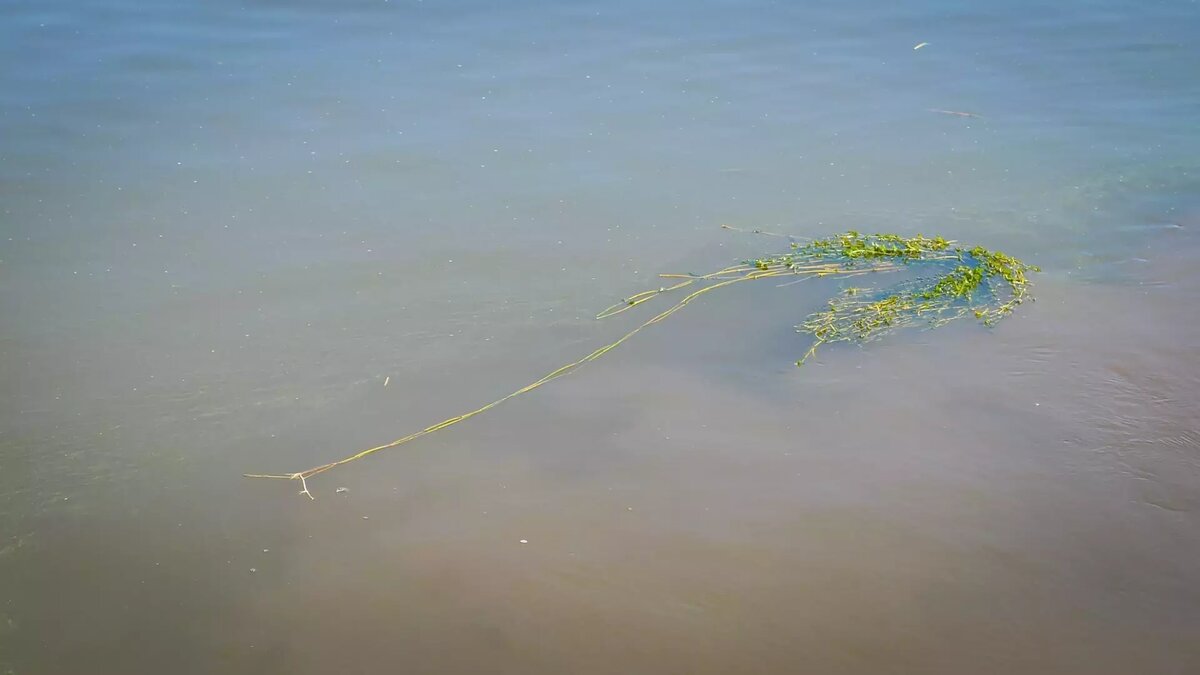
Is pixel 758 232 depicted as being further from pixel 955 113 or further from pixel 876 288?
pixel 955 113

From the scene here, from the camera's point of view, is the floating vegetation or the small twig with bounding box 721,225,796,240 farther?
the small twig with bounding box 721,225,796,240

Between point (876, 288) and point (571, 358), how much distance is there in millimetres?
1432

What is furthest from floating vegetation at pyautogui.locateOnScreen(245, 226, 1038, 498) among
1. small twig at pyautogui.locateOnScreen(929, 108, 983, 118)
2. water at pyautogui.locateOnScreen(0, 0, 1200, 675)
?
small twig at pyautogui.locateOnScreen(929, 108, 983, 118)

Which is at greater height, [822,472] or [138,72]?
[138,72]

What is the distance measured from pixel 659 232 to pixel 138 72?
3621 millimetres

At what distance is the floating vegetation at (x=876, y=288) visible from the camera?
4.08 m

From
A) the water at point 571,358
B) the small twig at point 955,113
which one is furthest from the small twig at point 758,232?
the small twig at point 955,113

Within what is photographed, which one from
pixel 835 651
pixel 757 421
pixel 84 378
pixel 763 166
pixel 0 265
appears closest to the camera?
pixel 835 651

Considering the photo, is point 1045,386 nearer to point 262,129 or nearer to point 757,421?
point 757,421

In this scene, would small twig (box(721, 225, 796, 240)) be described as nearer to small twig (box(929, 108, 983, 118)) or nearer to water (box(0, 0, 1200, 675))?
water (box(0, 0, 1200, 675))

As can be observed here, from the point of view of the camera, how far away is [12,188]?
506 cm

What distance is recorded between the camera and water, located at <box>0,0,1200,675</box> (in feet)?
9.30

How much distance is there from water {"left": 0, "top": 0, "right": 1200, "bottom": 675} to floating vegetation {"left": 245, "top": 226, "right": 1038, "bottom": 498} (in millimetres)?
110

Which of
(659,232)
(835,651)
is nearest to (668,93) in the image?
(659,232)
